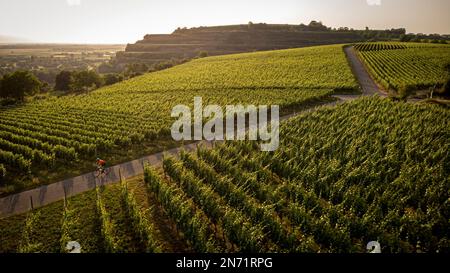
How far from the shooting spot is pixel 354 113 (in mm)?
27156

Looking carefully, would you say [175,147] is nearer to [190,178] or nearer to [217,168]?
[217,168]

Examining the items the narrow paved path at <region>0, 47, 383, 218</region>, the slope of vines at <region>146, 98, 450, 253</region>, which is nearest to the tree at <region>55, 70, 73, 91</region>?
the narrow paved path at <region>0, 47, 383, 218</region>

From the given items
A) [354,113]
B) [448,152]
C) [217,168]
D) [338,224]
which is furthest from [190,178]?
[354,113]

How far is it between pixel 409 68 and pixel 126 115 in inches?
1904

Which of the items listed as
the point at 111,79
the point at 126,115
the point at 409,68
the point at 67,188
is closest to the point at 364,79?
the point at 409,68

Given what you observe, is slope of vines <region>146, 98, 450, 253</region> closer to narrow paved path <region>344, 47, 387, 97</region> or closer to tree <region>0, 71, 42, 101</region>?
narrow paved path <region>344, 47, 387, 97</region>

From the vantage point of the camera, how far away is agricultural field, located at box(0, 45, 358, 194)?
20.0m

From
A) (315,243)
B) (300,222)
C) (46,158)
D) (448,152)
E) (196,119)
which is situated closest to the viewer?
(315,243)

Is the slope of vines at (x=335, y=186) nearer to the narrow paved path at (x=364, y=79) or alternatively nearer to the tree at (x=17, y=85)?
the narrow paved path at (x=364, y=79)

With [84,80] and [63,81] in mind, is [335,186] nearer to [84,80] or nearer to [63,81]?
[84,80]

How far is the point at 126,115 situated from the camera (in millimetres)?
31906

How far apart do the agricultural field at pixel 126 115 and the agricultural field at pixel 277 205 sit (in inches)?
210

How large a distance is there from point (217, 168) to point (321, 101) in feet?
78.7

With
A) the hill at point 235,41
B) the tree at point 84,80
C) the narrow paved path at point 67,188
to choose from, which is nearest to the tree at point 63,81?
the tree at point 84,80
